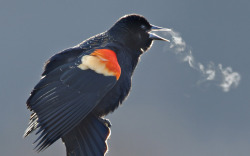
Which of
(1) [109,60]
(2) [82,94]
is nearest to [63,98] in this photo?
(2) [82,94]

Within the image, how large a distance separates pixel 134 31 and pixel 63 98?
1.09 meters

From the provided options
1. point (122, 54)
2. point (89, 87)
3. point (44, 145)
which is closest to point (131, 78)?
point (122, 54)

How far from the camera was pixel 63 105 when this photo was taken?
3383 millimetres

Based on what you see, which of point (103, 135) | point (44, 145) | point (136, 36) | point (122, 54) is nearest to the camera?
point (44, 145)

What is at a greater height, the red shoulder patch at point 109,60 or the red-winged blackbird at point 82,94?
the red shoulder patch at point 109,60

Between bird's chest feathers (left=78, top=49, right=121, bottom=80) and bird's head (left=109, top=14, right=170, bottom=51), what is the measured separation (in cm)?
41

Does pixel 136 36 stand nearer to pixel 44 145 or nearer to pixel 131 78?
pixel 131 78

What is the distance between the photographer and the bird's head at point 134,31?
413cm

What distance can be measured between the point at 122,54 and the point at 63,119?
0.88 m

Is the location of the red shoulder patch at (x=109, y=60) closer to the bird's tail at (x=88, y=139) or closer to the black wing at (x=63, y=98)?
the black wing at (x=63, y=98)

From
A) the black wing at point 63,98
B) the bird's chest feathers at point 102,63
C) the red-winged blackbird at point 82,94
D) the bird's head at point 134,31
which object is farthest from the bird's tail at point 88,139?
the bird's head at point 134,31

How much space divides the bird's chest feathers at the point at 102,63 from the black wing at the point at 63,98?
35 millimetres

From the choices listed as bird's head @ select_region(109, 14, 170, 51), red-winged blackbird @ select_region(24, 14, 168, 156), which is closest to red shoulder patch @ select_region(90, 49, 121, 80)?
red-winged blackbird @ select_region(24, 14, 168, 156)

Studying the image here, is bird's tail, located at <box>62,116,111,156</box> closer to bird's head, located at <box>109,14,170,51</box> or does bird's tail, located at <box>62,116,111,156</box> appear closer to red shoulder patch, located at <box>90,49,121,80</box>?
red shoulder patch, located at <box>90,49,121,80</box>
